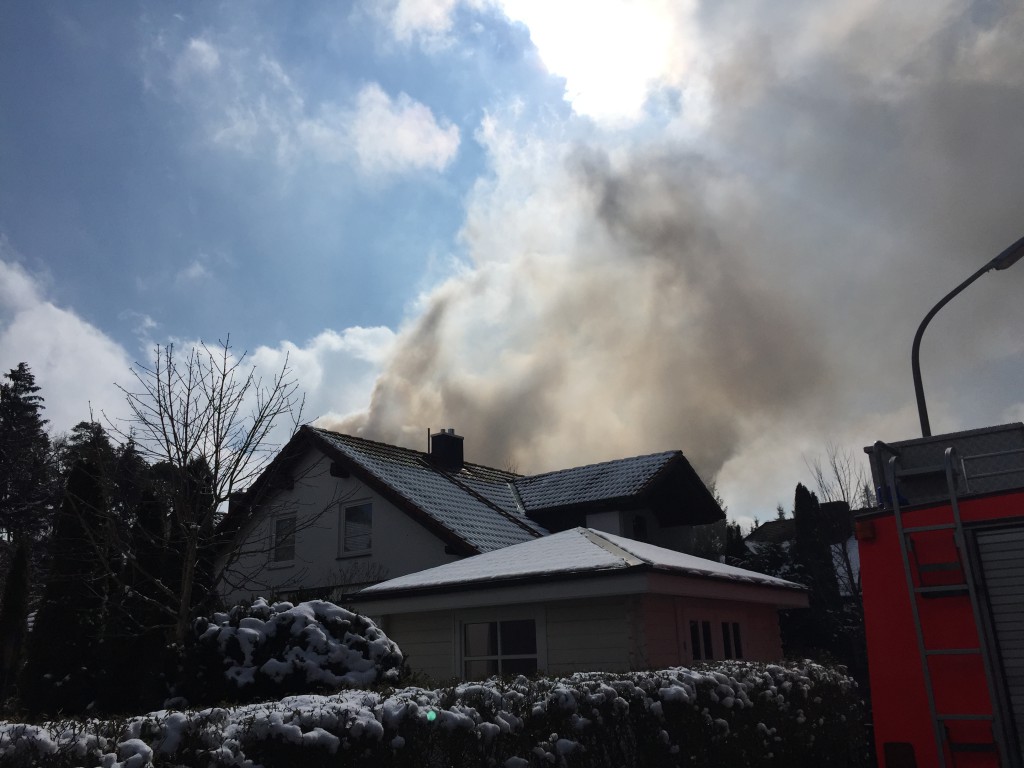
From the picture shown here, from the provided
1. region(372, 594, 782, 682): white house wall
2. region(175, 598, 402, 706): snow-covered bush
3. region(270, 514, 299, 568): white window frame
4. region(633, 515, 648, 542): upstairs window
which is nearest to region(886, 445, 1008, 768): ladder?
region(175, 598, 402, 706): snow-covered bush

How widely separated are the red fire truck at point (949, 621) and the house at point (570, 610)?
5.74 meters

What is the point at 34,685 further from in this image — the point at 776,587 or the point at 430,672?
the point at 776,587

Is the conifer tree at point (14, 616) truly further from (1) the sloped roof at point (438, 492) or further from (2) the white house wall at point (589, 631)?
(2) the white house wall at point (589, 631)

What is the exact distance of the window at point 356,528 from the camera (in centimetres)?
2106

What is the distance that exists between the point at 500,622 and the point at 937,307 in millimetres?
8554

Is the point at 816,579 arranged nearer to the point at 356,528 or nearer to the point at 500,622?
the point at 356,528

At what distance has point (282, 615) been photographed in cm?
924

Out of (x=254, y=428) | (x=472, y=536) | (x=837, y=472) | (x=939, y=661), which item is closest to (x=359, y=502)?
(x=472, y=536)

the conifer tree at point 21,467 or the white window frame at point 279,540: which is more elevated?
the conifer tree at point 21,467

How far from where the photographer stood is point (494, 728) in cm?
545

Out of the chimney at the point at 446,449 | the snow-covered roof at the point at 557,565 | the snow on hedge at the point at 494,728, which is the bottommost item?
the snow on hedge at the point at 494,728

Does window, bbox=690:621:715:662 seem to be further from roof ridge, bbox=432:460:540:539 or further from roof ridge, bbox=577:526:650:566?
roof ridge, bbox=432:460:540:539

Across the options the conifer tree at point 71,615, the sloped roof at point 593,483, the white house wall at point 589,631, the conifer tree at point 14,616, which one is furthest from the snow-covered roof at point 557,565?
the conifer tree at point 14,616

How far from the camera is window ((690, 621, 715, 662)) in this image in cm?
1351
